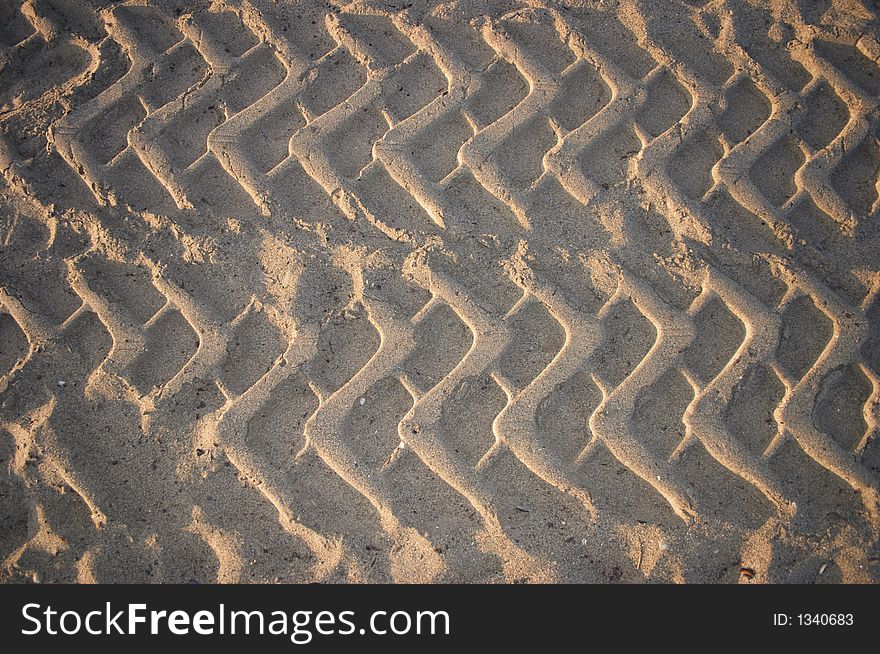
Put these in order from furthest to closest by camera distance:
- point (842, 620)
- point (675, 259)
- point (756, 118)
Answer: point (756, 118)
point (675, 259)
point (842, 620)

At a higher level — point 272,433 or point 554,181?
point 554,181

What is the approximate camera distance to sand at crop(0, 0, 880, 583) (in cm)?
155

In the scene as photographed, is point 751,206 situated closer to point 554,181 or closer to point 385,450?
point 554,181

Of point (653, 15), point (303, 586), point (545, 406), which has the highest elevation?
point (653, 15)

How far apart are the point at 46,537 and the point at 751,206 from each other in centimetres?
229

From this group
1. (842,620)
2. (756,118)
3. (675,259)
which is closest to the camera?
(842,620)

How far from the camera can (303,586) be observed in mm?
1537

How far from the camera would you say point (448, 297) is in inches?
63.9

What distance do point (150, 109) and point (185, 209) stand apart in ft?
1.29

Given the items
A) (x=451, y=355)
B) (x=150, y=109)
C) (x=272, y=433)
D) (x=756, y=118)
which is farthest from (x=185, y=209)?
(x=756, y=118)

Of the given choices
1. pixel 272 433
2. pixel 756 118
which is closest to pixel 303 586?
pixel 272 433

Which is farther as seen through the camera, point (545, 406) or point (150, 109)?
point (150, 109)

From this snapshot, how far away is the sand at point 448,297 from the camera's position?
5.09ft

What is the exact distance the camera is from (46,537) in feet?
5.13
